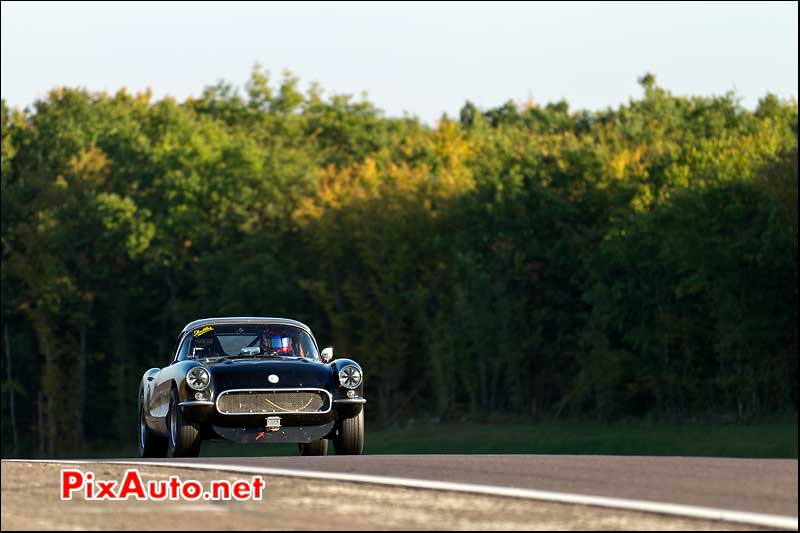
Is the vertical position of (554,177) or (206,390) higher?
(554,177)

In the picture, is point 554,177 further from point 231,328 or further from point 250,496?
point 250,496

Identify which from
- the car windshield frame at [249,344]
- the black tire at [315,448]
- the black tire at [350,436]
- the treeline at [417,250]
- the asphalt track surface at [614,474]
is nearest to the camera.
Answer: the asphalt track surface at [614,474]

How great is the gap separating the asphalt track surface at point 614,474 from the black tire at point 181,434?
0.89m

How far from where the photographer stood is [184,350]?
65.8 ft

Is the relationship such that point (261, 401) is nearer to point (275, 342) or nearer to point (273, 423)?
point (273, 423)

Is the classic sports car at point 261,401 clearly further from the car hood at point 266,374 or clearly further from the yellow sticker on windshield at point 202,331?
the yellow sticker on windshield at point 202,331

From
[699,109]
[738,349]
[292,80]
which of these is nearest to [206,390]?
[738,349]

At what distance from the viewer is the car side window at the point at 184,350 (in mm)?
19891

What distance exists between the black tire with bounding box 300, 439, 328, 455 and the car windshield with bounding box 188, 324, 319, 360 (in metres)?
1.13

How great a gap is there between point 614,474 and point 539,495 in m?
2.00

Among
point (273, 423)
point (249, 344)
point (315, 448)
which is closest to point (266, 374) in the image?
point (273, 423)

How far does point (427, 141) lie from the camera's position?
236 feet

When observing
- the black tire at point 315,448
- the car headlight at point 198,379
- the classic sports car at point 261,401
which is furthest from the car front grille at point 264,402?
the black tire at point 315,448

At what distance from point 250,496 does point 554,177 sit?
43.8 metres
